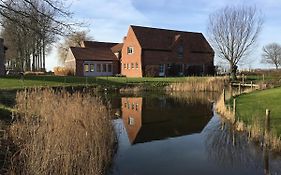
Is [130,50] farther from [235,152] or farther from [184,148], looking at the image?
[235,152]

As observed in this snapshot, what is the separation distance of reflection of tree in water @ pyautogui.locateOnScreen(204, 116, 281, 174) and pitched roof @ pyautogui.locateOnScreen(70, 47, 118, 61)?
37.9 m

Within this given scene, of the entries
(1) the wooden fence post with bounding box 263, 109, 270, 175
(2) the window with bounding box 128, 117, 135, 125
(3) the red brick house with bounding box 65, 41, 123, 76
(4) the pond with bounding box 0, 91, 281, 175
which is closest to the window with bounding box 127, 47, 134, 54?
(3) the red brick house with bounding box 65, 41, 123, 76

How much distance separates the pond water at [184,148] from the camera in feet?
31.2

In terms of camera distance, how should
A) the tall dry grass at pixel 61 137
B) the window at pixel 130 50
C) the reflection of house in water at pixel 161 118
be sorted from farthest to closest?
the window at pixel 130 50, the reflection of house in water at pixel 161 118, the tall dry grass at pixel 61 137

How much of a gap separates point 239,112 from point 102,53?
38858mm

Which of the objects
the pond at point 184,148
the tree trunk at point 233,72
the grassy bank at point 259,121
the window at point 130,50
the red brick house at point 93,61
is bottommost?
the pond at point 184,148

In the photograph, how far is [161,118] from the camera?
1825 centimetres

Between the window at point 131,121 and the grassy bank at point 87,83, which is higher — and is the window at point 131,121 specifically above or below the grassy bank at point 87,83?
below

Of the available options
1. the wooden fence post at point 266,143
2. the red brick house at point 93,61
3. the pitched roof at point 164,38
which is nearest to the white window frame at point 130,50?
the pitched roof at point 164,38

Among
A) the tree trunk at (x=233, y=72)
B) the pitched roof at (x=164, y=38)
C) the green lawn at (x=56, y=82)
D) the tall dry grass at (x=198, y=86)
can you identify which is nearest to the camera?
the green lawn at (x=56, y=82)

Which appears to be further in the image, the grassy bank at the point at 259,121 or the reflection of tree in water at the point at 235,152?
the grassy bank at the point at 259,121

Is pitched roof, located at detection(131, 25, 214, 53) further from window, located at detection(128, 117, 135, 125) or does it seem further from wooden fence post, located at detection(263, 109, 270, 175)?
wooden fence post, located at detection(263, 109, 270, 175)

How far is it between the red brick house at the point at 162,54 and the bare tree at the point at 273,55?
39.2 metres

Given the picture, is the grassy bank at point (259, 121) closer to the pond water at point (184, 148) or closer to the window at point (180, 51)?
the pond water at point (184, 148)
